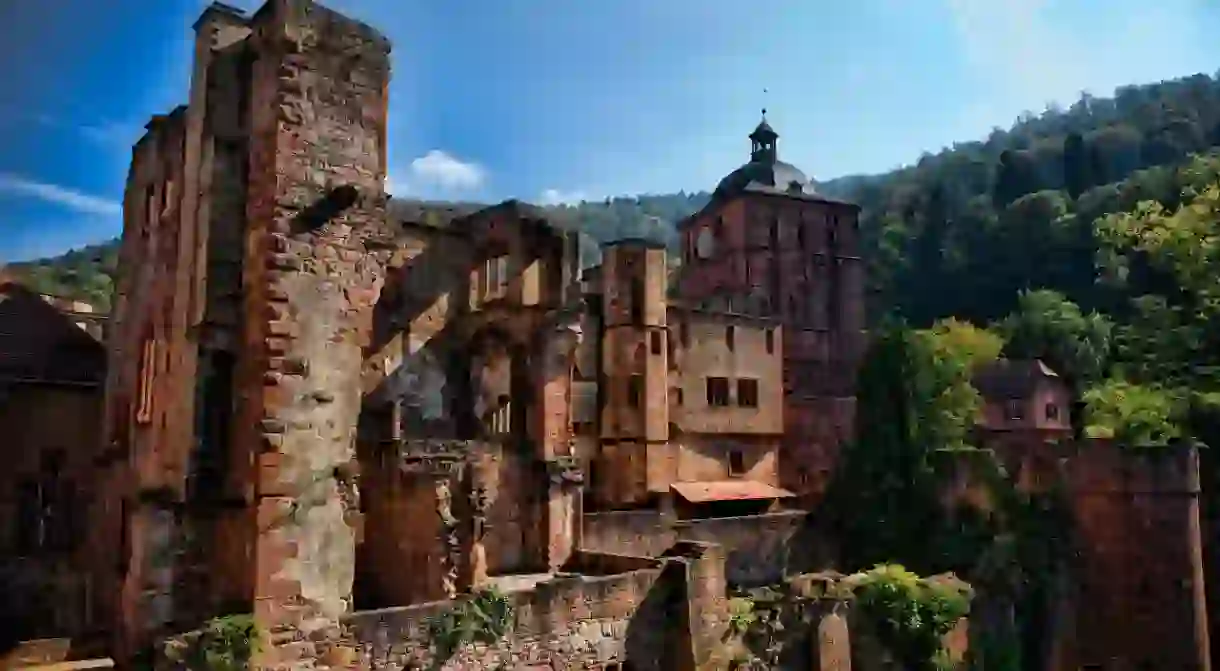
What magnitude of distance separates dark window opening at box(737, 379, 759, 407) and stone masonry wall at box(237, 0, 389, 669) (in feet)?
67.4

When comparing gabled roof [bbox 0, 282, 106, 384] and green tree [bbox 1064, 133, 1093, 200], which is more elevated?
green tree [bbox 1064, 133, 1093, 200]

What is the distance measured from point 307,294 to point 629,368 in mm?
15849

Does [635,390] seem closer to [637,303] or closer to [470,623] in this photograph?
[637,303]

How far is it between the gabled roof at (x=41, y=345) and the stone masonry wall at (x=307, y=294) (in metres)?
8.69

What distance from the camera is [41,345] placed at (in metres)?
21.4

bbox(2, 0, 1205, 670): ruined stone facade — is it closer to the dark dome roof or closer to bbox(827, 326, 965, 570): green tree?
bbox(827, 326, 965, 570): green tree

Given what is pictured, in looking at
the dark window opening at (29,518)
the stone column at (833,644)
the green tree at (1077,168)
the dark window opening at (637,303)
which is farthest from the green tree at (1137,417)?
the green tree at (1077,168)

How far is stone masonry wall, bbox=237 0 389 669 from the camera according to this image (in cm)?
1424

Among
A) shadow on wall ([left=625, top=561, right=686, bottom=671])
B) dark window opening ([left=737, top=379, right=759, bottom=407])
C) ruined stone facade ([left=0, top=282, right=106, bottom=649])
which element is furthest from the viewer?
dark window opening ([left=737, top=379, right=759, bottom=407])

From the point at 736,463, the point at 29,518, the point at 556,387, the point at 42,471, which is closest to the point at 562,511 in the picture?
the point at 556,387

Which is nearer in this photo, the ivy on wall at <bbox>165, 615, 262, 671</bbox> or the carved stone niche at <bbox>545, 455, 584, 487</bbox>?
the ivy on wall at <bbox>165, 615, 262, 671</bbox>

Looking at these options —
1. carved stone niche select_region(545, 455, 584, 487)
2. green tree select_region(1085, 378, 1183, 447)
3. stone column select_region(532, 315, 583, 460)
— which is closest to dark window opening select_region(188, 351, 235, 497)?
carved stone niche select_region(545, 455, 584, 487)

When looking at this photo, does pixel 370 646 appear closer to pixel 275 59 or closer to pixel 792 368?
pixel 275 59

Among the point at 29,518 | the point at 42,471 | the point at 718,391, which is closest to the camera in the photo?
the point at 29,518
